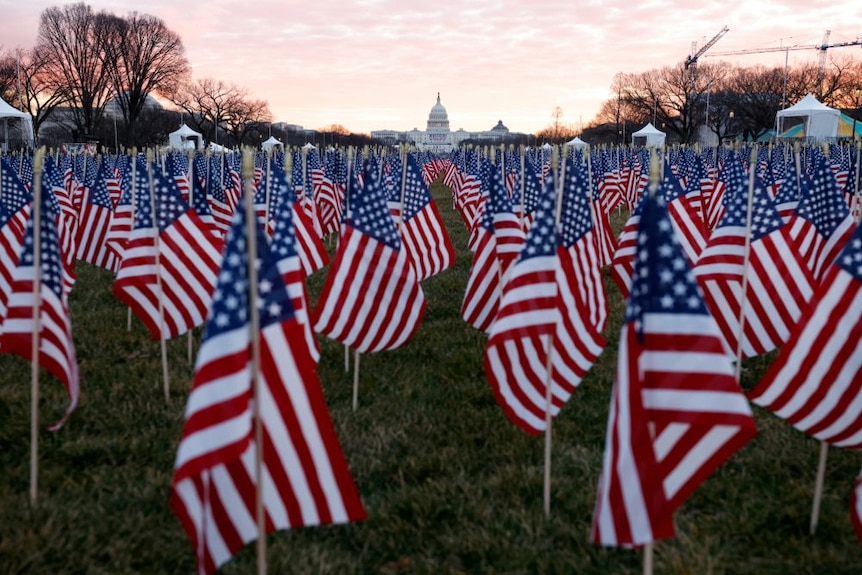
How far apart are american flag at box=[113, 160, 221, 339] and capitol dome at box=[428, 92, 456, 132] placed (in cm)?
15992

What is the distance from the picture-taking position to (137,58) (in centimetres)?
6500

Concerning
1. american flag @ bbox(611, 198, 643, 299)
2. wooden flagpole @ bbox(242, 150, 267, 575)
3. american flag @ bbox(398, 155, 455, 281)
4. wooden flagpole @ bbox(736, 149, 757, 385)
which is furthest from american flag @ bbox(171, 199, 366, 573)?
american flag @ bbox(398, 155, 455, 281)

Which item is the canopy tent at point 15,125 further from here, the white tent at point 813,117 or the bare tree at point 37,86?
the white tent at point 813,117

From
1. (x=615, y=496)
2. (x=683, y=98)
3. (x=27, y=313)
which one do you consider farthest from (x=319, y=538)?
(x=683, y=98)

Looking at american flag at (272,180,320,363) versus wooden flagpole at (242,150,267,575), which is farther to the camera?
american flag at (272,180,320,363)

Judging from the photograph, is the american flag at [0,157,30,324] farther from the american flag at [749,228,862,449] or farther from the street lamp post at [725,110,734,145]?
the street lamp post at [725,110,734,145]

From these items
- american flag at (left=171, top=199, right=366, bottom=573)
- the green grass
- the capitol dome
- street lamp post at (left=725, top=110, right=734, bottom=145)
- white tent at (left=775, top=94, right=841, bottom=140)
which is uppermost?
the capitol dome

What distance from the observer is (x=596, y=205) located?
33.8 feet

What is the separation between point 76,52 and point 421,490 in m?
67.7

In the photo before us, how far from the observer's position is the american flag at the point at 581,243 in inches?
226

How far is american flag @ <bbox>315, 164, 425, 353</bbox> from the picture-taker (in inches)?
238

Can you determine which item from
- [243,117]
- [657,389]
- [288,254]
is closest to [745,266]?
[657,389]

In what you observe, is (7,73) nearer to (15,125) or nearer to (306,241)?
(15,125)

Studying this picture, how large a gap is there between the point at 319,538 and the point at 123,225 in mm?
5604
